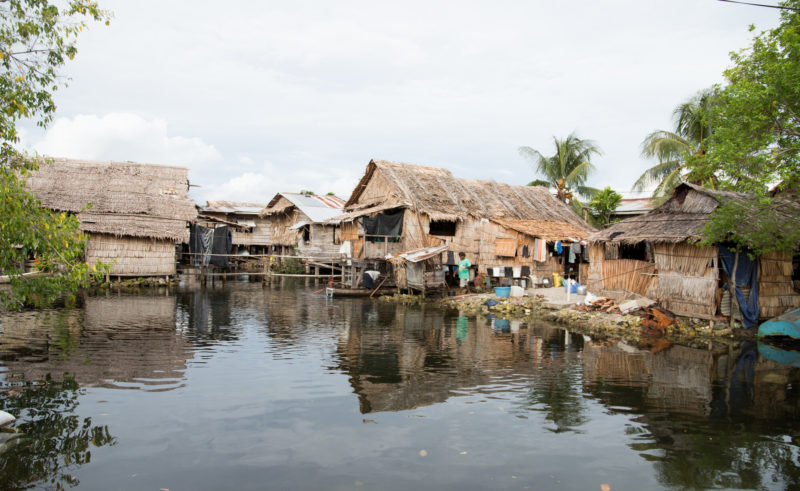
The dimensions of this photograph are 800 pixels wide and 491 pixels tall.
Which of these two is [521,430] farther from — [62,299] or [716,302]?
[62,299]

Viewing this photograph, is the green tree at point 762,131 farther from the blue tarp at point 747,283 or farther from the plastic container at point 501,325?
the plastic container at point 501,325

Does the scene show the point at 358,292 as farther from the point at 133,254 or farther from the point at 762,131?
the point at 762,131

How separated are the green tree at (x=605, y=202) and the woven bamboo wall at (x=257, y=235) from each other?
74.8ft

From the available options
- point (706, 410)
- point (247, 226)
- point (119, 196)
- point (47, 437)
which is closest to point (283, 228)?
point (247, 226)

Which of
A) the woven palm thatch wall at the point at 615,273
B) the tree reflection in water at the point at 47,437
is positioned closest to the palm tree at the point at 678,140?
the woven palm thatch wall at the point at 615,273

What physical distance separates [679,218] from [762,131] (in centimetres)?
480

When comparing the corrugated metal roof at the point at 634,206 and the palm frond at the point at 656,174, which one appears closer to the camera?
the palm frond at the point at 656,174

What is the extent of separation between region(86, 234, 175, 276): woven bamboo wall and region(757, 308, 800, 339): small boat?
77.2 ft

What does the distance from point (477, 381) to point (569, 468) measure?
3.44 meters

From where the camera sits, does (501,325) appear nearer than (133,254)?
Yes

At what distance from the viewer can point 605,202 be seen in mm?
28828

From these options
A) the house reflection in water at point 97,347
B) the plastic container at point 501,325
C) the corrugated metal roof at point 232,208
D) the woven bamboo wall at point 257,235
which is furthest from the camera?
the woven bamboo wall at point 257,235

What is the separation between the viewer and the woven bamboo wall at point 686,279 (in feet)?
46.5

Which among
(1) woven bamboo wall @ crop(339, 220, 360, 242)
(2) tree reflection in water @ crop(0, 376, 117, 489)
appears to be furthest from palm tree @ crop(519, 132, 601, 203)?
(2) tree reflection in water @ crop(0, 376, 117, 489)
